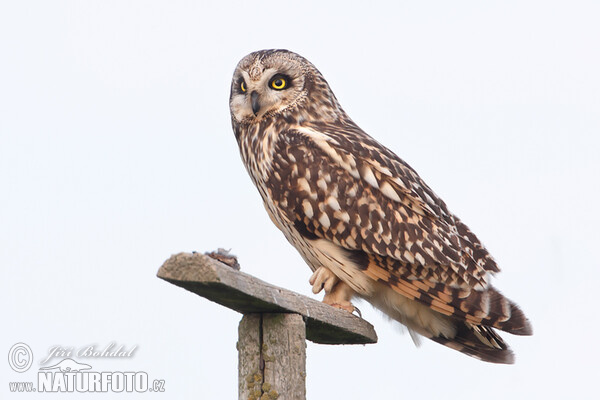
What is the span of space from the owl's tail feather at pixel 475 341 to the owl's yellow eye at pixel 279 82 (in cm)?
171

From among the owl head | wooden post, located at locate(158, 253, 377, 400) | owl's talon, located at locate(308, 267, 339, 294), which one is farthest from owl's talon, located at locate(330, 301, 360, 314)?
the owl head

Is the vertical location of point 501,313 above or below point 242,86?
below

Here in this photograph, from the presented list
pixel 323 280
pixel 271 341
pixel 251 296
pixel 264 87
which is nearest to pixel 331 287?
pixel 323 280

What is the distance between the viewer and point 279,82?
5.22 m

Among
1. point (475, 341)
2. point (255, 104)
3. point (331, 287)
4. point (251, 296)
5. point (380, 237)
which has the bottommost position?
point (251, 296)

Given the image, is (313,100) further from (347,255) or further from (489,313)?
(489,313)

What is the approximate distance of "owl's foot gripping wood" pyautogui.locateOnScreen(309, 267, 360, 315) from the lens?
4.49 meters

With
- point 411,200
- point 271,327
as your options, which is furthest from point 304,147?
point 271,327

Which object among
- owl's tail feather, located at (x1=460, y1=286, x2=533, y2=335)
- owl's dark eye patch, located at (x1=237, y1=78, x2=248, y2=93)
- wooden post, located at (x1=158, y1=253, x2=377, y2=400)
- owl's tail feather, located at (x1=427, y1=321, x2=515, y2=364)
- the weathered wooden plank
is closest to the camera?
the weathered wooden plank

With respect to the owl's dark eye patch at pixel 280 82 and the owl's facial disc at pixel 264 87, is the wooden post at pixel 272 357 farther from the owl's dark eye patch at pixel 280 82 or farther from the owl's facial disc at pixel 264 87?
the owl's dark eye patch at pixel 280 82

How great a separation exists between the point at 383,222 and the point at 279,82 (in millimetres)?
1226

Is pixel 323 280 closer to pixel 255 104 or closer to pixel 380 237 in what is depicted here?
pixel 380 237

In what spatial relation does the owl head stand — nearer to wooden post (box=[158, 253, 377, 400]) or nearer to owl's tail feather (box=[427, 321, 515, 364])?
owl's tail feather (box=[427, 321, 515, 364])

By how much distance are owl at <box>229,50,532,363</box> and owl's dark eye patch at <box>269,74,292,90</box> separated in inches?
12.4
